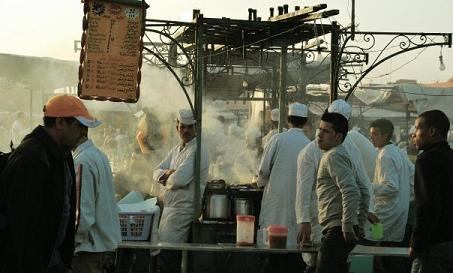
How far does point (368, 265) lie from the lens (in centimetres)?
872

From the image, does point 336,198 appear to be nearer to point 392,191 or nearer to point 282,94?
point 392,191

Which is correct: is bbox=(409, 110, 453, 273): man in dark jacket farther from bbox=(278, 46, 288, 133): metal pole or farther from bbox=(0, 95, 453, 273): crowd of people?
bbox=(278, 46, 288, 133): metal pole

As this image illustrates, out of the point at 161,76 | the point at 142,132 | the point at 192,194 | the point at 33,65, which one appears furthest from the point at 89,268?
the point at 33,65

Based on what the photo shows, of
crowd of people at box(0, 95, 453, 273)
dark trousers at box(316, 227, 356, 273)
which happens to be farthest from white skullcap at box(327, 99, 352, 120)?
dark trousers at box(316, 227, 356, 273)

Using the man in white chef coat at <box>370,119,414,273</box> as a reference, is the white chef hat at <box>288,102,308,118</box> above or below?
above

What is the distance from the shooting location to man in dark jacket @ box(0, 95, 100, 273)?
12.1 feet

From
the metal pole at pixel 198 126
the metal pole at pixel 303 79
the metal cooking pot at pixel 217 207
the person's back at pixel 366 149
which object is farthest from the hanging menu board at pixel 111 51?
the metal pole at pixel 303 79

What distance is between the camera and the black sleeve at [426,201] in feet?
17.6

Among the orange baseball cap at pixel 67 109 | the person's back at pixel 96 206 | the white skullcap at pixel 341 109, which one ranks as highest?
the white skullcap at pixel 341 109

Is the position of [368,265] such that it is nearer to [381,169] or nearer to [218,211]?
[381,169]

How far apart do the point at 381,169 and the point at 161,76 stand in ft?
20.5

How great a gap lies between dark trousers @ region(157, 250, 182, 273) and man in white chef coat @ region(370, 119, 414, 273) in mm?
2304

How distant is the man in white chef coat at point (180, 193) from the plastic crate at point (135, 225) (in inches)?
37.7

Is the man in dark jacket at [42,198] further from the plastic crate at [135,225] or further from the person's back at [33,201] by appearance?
the plastic crate at [135,225]
